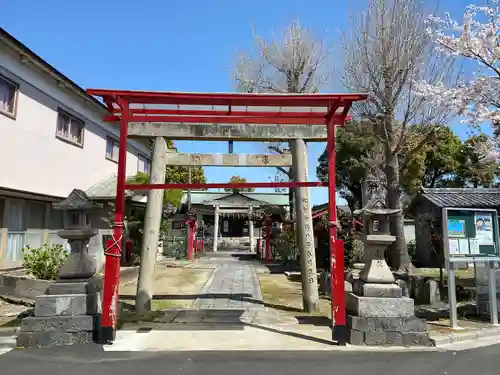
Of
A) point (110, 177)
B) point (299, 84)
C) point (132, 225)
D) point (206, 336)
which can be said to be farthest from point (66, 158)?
point (299, 84)

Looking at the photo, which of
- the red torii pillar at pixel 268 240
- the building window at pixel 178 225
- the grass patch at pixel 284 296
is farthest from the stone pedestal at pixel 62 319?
the building window at pixel 178 225

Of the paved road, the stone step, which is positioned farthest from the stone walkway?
the stone step

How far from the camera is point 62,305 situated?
6520 mm

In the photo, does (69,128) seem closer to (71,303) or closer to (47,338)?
(71,303)

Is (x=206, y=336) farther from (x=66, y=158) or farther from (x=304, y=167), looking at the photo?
(x=66, y=158)

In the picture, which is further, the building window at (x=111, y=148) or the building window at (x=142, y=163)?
the building window at (x=142, y=163)

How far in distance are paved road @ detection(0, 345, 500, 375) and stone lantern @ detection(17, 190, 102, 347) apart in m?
0.24

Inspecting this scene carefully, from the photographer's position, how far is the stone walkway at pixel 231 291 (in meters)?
10.5

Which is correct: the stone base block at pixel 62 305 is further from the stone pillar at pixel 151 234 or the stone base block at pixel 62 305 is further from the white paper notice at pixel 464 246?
Answer: the white paper notice at pixel 464 246

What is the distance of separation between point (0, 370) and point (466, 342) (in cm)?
734

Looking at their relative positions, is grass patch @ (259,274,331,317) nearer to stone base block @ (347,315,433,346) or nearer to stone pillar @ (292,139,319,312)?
stone pillar @ (292,139,319,312)

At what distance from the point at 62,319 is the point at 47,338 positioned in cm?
35

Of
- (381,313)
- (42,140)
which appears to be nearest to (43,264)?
(42,140)

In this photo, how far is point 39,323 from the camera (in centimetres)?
644
